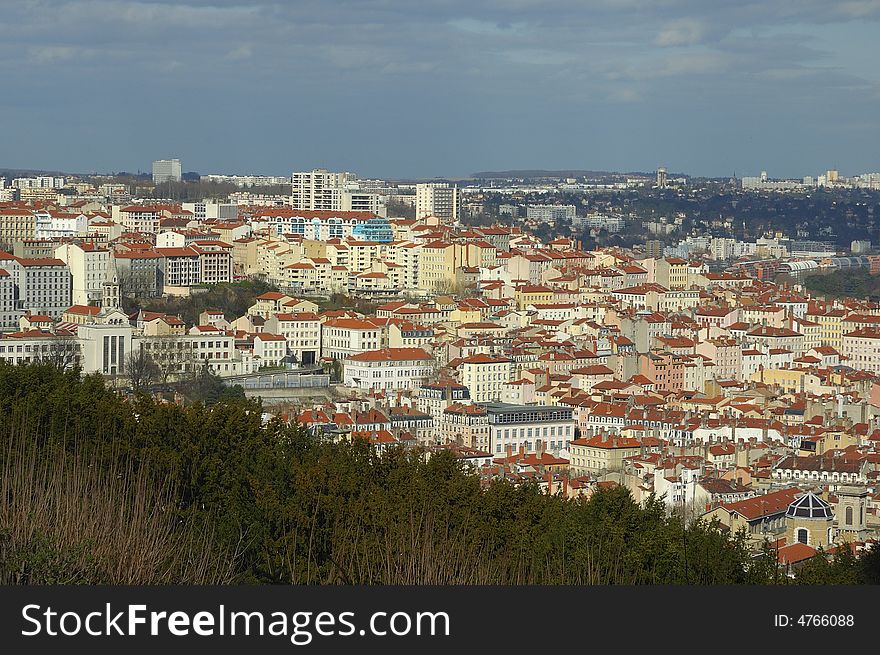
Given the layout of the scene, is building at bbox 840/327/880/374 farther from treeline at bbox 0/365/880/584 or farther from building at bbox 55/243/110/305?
treeline at bbox 0/365/880/584

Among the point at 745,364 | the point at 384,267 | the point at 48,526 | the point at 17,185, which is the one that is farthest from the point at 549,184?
the point at 48,526

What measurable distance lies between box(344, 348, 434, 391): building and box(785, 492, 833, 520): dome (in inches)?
342

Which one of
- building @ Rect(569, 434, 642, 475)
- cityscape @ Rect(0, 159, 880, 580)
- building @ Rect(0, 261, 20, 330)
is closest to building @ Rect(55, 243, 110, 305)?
cityscape @ Rect(0, 159, 880, 580)

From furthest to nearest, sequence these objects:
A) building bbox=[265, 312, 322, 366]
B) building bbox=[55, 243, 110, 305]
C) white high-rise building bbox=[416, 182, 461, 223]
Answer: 1. white high-rise building bbox=[416, 182, 461, 223]
2. building bbox=[55, 243, 110, 305]
3. building bbox=[265, 312, 322, 366]

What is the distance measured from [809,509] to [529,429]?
5.60m

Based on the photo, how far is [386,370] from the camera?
20.5 meters

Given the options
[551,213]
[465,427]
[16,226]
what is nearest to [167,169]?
[551,213]

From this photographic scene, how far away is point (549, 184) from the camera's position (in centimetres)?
7881

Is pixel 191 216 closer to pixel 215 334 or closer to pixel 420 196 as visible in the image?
pixel 420 196

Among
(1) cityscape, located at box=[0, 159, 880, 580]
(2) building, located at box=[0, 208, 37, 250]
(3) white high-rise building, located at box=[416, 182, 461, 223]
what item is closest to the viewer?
(1) cityscape, located at box=[0, 159, 880, 580]

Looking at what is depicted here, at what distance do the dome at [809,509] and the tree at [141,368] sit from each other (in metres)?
8.83

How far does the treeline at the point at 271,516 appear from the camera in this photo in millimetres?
5051

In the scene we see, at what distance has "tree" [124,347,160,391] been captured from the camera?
1889 centimetres

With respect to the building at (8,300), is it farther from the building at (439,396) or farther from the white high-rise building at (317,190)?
the white high-rise building at (317,190)
